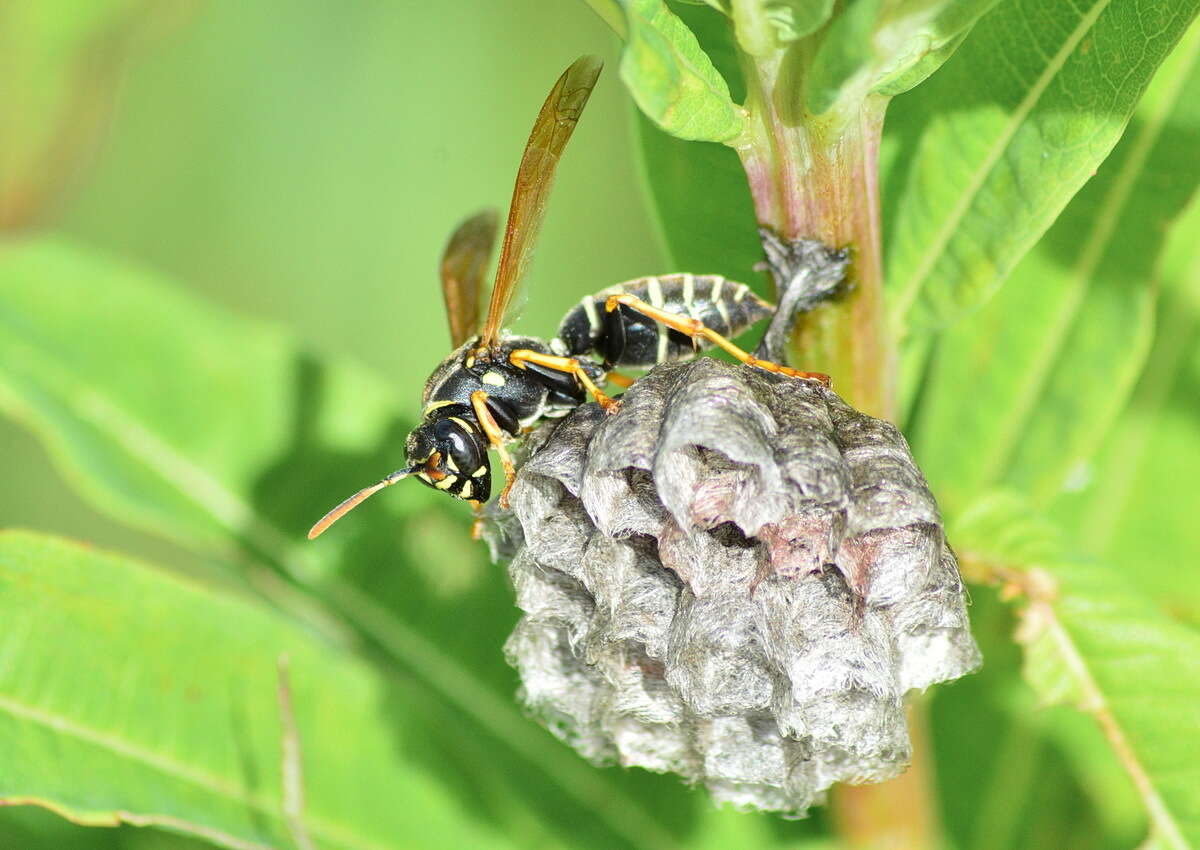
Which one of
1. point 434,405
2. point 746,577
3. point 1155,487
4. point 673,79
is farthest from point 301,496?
point 1155,487

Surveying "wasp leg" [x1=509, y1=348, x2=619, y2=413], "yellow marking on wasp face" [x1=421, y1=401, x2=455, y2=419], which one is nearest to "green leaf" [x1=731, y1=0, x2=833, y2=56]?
"wasp leg" [x1=509, y1=348, x2=619, y2=413]

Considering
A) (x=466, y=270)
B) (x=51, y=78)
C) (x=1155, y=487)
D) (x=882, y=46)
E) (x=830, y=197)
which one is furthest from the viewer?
(x=51, y=78)

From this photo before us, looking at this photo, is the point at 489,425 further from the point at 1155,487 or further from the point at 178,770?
the point at 1155,487

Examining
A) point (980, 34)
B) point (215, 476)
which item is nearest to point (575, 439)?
point (980, 34)

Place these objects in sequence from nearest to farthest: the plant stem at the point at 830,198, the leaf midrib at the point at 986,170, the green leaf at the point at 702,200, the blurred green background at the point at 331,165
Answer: the plant stem at the point at 830,198 → the leaf midrib at the point at 986,170 → the green leaf at the point at 702,200 → the blurred green background at the point at 331,165

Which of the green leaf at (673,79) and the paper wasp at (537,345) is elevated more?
the green leaf at (673,79)

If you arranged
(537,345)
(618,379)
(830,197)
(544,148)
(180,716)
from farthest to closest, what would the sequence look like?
(618,379)
(537,345)
(180,716)
(544,148)
(830,197)

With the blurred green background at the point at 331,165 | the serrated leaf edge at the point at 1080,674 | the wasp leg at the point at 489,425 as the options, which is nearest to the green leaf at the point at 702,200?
the wasp leg at the point at 489,425

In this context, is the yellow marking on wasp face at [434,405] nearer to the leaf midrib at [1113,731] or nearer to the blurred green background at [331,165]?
the leaf midrib at [1113,731]

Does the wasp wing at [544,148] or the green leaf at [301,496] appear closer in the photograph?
the wasp wing at [544,148]
